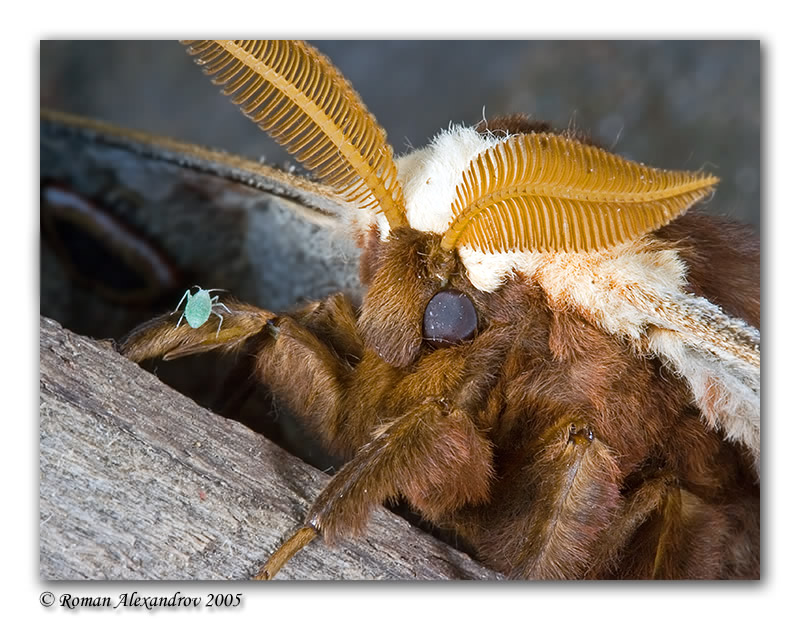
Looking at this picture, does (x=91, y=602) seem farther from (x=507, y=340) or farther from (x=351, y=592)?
(x=507, y=340)

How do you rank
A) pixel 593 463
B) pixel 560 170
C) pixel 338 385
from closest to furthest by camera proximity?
pixel 560 170, pixel 593 463, pixel 338 385

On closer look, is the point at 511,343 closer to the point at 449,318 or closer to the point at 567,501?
the point at 449,318

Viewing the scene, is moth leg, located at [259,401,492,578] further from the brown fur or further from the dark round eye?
the dark round eye

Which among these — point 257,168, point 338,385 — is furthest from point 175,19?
point 338,385

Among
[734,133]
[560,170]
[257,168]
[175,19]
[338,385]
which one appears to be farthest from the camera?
[734,133]

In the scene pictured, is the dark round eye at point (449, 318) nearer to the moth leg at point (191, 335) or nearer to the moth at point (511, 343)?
the moth at point (511, 343)

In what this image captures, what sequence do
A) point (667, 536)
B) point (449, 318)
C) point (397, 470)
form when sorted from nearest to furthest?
point (397, 470) < point (449, 318) < point (667, 536)

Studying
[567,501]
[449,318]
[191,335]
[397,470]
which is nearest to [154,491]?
[191,335]

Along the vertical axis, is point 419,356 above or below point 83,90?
below

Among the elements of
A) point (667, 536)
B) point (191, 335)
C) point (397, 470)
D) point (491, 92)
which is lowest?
point (667, 536)
